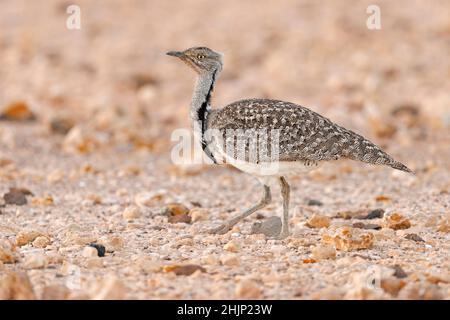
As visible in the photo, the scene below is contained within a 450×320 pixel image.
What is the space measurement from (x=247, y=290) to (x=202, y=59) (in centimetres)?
255

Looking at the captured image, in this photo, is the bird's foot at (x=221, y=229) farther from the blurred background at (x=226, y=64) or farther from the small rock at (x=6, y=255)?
the blurred background at (x=226, y=64)

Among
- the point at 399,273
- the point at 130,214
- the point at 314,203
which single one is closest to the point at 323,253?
the point at 399,273

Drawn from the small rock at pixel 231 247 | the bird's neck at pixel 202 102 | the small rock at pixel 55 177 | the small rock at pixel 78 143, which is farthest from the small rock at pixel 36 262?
the small rock at pixel 78 143

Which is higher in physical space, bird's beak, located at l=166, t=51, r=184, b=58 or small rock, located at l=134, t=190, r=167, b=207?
bird's beak, located at l=166, t=51, r=184, b=58

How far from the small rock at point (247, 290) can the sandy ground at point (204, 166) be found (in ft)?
0.04

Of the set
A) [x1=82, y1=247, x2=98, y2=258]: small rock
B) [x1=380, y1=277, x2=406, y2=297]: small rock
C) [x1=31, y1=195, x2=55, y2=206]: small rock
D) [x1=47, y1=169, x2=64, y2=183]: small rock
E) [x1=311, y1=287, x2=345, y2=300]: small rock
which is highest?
[x1=47, y1=169, x2=64, y2=183]: small rock

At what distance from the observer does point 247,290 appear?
4.84m

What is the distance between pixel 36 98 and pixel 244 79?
3.03 m

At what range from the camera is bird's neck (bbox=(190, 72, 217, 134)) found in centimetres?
672

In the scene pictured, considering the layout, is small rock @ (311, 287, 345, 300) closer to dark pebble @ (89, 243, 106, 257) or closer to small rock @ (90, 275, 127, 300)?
small rock @ (90, 275, 127, 300)

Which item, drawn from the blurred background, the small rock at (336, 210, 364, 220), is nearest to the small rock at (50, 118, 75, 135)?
the blurred background

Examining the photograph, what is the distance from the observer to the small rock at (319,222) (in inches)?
261

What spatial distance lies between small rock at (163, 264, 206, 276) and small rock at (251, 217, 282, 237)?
48.8 inches

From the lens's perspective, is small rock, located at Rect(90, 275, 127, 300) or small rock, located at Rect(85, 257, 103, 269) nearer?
small rock, located at Rect(90, 275, 127, 300)
